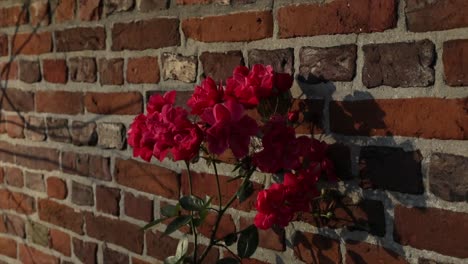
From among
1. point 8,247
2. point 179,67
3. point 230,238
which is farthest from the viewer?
point 8,247

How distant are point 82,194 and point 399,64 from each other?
0.99 meters

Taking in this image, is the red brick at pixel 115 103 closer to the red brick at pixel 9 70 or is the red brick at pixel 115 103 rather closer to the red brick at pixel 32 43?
the red brick at pixel 32 43

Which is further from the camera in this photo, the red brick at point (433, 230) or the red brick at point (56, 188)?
the red brick at point (56, 188)

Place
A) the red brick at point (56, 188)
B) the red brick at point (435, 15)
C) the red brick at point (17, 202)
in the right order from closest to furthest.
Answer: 1. the red brick at point (435, 15)
2. the red brick at point (56, 188)
3. the red brick at point (17, 202)

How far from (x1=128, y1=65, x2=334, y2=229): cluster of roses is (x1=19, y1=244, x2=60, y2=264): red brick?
84 cm

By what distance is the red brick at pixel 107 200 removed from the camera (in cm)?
137

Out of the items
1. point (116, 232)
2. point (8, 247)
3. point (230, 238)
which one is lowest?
point (8, 247)

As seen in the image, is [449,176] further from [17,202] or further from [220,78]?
[17,202]

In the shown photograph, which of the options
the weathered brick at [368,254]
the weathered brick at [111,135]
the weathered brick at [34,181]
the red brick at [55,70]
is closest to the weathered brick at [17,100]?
the red brick at [55,70]

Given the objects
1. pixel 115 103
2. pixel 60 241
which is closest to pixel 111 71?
pixel 115 103

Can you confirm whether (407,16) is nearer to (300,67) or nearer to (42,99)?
(300,67)

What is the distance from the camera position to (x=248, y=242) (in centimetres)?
101

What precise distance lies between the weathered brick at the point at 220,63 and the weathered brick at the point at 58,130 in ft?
1.83

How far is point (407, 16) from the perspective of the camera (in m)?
0.85
